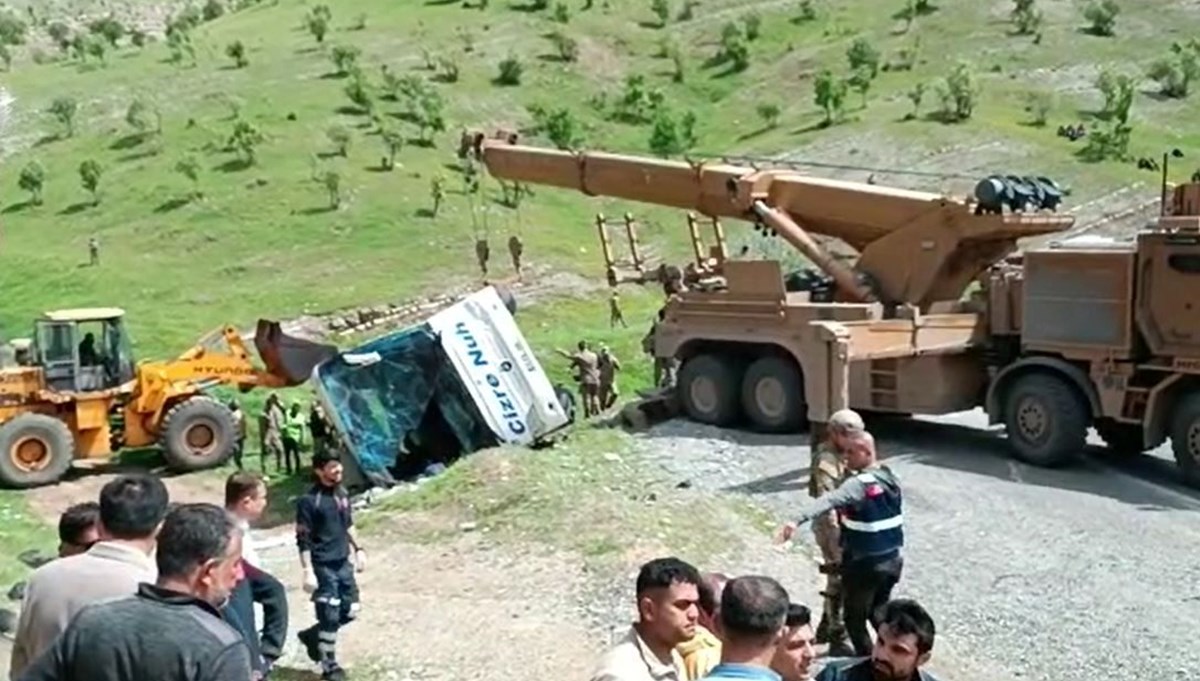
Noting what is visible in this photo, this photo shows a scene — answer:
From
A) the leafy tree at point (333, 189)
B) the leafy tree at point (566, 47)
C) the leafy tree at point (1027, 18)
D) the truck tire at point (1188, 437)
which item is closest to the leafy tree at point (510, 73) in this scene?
the leafy tree at point (566, 47)

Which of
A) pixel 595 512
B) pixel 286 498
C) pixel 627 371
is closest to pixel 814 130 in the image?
pixel 627 371

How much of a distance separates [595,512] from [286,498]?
6.82 metres

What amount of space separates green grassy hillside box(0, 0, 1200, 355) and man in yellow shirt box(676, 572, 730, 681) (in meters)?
26.6

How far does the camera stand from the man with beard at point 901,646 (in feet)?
16.8

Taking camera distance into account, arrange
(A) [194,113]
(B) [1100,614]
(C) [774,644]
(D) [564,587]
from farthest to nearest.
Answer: (A) [194,113] → (D) [564,587] → (B) [1100,614] → (C) [774,644]

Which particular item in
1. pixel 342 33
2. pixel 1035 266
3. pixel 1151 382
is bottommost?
pixel 1151 382

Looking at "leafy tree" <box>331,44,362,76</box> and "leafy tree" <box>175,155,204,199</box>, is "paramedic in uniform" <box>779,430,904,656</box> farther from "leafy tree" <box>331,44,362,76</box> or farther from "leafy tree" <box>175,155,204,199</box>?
"leafy tree" <box>331,44,362,76</box>

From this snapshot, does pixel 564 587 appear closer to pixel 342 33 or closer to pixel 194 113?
pixel 194 113

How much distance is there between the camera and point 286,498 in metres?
19.2

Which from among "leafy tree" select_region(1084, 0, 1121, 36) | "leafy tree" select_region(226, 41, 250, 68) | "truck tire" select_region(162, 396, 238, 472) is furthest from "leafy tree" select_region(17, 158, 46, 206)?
"leafy tree" select_region(1084, 0, 1121, 36)

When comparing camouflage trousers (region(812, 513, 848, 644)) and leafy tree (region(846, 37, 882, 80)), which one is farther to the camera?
leafy tree (region(846, 37, 882, 80))

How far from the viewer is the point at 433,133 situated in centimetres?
4825

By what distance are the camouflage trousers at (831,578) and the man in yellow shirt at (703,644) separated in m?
3.12

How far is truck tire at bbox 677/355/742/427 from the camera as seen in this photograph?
17.3m
